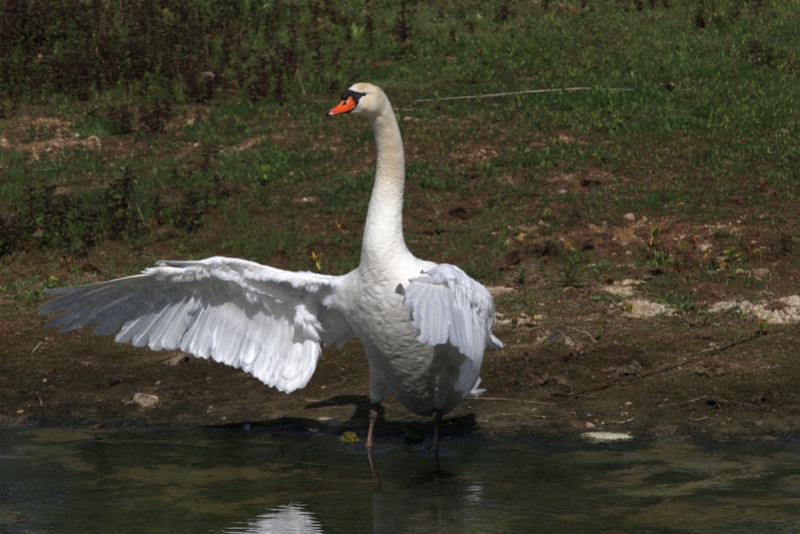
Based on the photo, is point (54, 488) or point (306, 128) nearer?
point (54, 488)

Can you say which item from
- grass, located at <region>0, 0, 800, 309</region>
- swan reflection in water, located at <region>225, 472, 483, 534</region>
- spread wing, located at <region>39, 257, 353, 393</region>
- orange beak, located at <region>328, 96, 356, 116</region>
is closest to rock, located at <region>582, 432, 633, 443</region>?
swan reflection in water, located at <region>225, 472, 483, 534</region>

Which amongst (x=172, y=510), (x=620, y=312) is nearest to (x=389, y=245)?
(x=172, y=510)

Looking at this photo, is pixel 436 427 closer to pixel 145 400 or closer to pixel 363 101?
pixel 363 101

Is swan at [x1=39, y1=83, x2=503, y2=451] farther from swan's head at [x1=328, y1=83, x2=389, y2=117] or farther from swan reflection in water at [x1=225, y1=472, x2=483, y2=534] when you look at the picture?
swan reflection in water at [x1=225, y1=472, x2=483, y2=534]

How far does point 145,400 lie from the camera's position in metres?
9.18

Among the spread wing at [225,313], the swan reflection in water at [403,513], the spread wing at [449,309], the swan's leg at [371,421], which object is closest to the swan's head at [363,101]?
the spread wing at [225,313]

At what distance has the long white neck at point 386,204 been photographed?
7.39 m

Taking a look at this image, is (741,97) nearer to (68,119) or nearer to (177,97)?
(177,97)

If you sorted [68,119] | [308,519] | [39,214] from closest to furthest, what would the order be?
[308,519] < [39,214] < [68,119]

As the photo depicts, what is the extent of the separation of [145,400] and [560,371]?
124 inches

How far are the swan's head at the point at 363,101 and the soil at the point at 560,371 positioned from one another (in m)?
2.25

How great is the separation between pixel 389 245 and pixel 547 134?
7.65m

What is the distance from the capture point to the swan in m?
7.38

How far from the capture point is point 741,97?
15.4 meters
